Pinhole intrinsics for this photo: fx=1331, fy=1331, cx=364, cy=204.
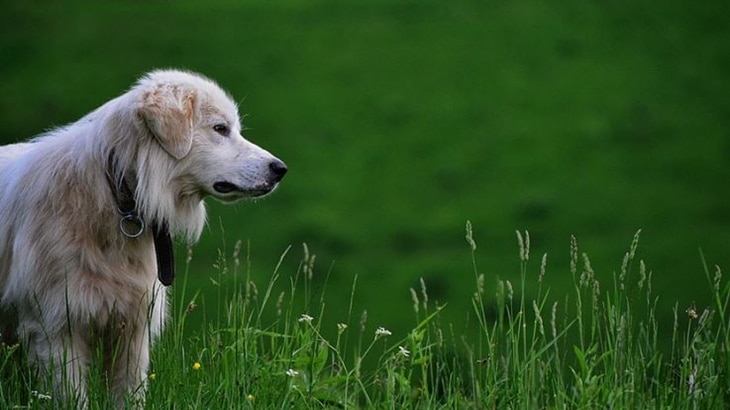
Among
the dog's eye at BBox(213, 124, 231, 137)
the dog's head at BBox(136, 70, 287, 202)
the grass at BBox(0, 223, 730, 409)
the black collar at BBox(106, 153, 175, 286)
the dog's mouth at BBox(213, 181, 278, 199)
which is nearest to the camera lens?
the grass at BBox(0, 223, 730, 409)

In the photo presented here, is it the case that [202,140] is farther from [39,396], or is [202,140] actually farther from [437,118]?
[437,118]

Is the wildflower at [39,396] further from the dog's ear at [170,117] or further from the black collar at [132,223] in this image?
the dog's ear at [170,117]

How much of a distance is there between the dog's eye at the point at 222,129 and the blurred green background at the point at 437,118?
7.96 meters

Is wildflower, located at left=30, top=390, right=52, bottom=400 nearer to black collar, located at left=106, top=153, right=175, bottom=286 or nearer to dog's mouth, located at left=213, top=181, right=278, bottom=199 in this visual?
black collar, located at left=106, top=153, right=175, bottom=286

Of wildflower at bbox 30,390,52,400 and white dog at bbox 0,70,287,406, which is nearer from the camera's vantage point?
wildflower at bbox 30,390,52,400

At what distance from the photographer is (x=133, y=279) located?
229 inches

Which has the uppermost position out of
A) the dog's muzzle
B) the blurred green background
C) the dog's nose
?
the dog's nose

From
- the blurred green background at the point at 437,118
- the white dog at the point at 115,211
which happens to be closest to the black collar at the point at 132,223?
the white dog at the point at 115,211

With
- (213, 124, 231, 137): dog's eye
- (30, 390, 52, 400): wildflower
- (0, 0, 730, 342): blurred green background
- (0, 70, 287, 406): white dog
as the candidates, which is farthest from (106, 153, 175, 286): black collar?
(0, 0, 730, 342): blurred green background

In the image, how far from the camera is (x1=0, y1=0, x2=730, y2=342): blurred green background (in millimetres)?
15992

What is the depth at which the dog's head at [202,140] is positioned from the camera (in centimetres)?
594

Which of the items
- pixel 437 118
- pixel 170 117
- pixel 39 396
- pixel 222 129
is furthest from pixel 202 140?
pixel 437 118

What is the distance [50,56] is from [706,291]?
10466 mm

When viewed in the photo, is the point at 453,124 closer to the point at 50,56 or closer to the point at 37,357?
the point at 50,56
